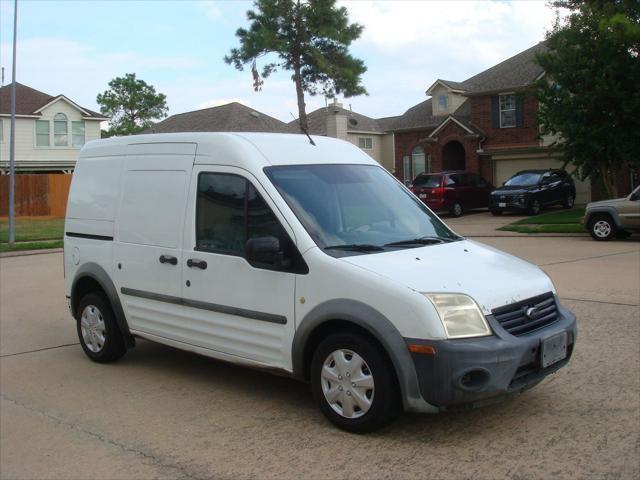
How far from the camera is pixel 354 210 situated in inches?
213

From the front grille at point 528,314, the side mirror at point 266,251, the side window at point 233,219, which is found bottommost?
the front grille at point 528,314

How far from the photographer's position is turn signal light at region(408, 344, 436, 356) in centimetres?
423

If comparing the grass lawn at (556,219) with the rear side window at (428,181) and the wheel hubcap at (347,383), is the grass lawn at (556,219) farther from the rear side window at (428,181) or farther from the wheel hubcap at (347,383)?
the wheel hubcap at (347,383)

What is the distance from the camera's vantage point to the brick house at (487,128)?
3256 cm

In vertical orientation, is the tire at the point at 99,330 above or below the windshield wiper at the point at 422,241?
below

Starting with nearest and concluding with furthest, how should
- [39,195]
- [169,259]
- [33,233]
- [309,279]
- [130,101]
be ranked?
[309,279]
[169,259]
[33,233]
[39,195]
[130,101]

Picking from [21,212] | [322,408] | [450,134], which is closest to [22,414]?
[322,408]

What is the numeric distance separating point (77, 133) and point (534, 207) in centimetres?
2946

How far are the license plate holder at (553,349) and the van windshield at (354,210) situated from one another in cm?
115

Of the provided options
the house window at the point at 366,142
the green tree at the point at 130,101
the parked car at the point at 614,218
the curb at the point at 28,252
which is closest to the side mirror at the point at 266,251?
the parked car at the point at 614,218

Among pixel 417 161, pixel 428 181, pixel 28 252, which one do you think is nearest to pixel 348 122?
pixel 417 161

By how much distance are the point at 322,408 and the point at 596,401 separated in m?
2.05

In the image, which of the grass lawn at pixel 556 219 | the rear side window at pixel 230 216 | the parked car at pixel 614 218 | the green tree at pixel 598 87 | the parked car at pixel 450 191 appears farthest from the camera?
the parked car at pixel 450 191

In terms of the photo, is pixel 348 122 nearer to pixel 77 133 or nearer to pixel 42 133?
pixel 77 133
